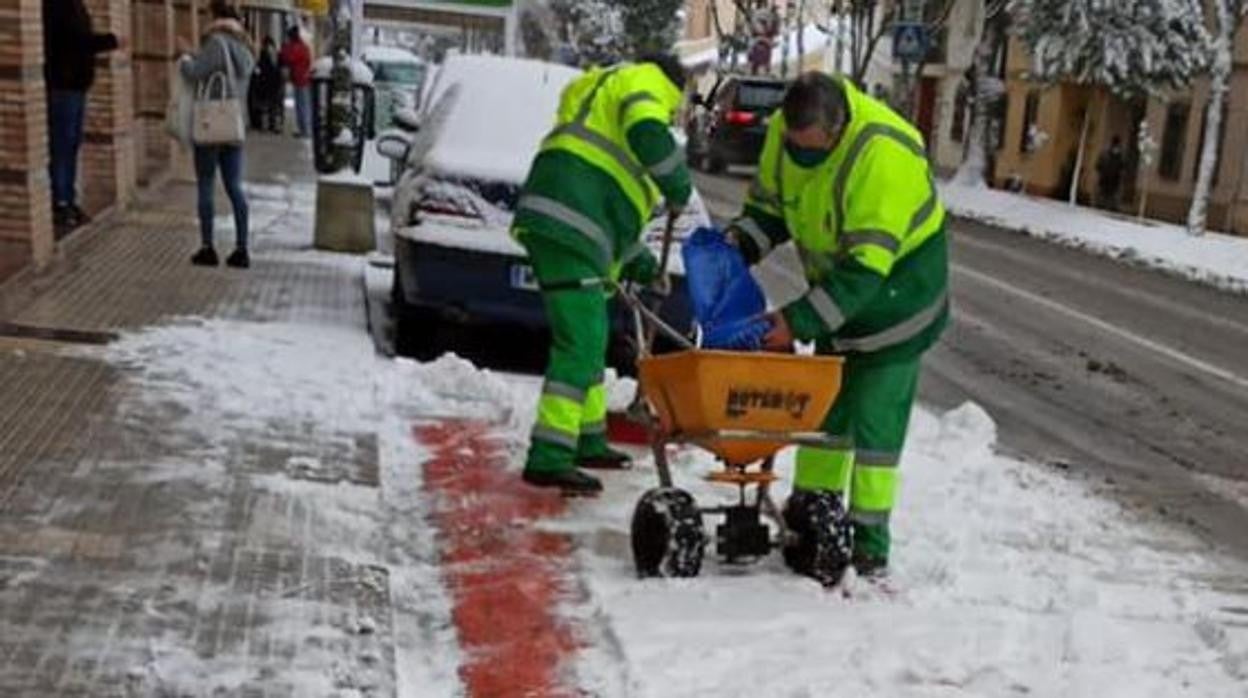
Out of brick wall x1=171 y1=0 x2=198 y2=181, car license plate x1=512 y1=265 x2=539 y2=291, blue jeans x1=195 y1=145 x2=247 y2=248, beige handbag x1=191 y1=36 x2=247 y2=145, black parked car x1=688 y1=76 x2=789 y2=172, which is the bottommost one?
black parked car x1=688 y1=76 x2=789 y2=172

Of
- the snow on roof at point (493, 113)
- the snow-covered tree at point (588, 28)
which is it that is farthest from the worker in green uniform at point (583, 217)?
the snow-covered tree at point (588, 28)

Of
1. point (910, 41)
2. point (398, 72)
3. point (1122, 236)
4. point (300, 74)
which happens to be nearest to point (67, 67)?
point (300, 74)

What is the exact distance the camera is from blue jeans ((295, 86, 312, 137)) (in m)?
26.4

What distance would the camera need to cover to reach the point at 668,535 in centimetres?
520

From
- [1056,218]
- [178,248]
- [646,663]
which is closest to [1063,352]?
[178,248]

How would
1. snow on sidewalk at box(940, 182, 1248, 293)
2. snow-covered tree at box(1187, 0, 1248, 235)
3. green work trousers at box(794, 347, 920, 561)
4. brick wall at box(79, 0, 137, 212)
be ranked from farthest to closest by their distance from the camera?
snow-covered tree at box(1187, 0, 1248, 235)
snow on sidewalk at box(940, 182, 1248, 293)
brick wall at box(79, 0, 137, 212)
green work trousers at box(794, 347, 920, 561)

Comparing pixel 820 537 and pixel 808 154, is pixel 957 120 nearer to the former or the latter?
pixel 808 154

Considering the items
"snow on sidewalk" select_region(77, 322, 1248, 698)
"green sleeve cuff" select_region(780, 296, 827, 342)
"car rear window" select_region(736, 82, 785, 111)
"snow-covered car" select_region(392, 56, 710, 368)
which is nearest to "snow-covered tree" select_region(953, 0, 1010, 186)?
"car rear window" select_region(736, 82, 785, 111)

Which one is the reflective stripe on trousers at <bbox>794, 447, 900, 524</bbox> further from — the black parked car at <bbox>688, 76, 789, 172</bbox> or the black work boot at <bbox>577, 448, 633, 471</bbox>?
the black parked car at <bbox>688, 76, 789, 172</bbox>

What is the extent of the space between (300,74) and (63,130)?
16042 mm

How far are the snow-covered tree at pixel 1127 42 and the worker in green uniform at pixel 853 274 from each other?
74.8 feet

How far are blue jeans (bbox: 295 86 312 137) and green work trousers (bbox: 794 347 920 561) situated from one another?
21.6 metres

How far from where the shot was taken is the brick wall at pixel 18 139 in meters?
9.48

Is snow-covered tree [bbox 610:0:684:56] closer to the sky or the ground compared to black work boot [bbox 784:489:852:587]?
closer to the sky
